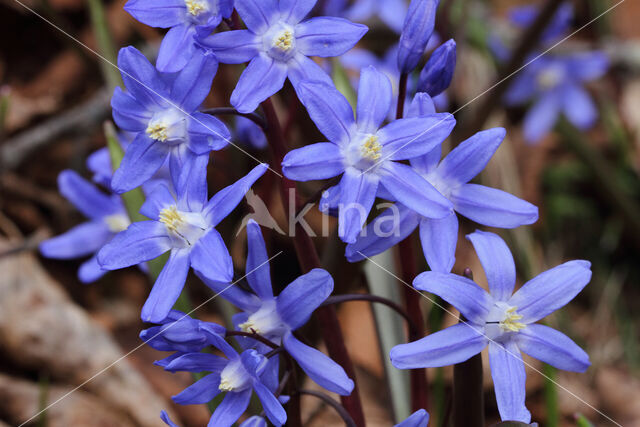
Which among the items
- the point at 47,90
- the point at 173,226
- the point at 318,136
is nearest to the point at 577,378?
the point at 318,136

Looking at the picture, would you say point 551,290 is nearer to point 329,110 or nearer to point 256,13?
point 329,110

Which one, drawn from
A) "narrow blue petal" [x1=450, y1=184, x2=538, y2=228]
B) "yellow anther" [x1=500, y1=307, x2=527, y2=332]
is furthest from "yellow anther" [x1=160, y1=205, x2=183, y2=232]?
"yellow anther" [x1=500, y1=307, x2=527, y2=332]

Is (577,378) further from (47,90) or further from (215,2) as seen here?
(47,90)

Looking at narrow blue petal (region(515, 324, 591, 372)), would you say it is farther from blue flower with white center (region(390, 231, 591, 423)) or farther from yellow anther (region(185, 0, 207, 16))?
yellow anther (region(185, 0, 207, 16))

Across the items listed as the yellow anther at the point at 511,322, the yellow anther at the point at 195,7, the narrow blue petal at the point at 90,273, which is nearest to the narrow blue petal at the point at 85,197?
the narrow blue petal at the point at 90,273

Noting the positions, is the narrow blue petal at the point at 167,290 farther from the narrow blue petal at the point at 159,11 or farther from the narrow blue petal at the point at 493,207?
the narrow blue petal at the point at 493,207

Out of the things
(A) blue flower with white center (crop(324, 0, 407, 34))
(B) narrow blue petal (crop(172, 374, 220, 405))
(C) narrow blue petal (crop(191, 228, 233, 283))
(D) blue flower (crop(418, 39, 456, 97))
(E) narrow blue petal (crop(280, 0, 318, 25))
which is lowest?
(B) narrow blue petal (crop(172, 374, 220, 405))

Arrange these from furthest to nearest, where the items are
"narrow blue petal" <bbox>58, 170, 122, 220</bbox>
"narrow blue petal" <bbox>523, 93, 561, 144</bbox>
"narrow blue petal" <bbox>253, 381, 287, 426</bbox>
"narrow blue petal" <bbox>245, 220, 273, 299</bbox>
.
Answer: "narrow blue petal" <bbox>523, 93, 561, 144</bbox>, "narrow blue petal" <bbox>58, 170, 122, 220</bbox>, "narrow blue petal" <bbox>245, 220, 273, 299</bbox>, "narrow blue petal" <bbox>253, 381, 287, 426</bbox>
